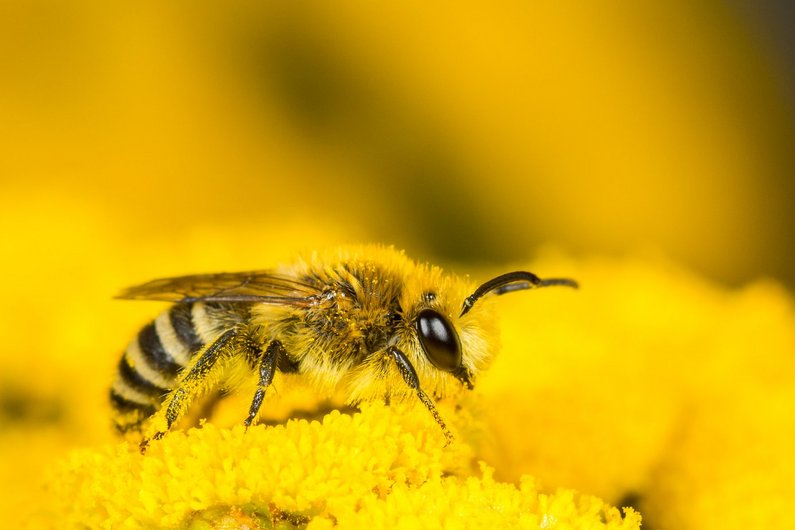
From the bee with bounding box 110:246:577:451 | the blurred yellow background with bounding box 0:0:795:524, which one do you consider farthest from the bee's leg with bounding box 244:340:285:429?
the blurred yellow background with bounding box 0:0:795:524

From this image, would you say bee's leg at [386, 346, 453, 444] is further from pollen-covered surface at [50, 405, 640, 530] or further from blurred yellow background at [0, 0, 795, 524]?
blurred yellow background at [0, 0, 795, 524]

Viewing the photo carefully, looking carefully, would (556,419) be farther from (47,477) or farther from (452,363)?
(47,477)

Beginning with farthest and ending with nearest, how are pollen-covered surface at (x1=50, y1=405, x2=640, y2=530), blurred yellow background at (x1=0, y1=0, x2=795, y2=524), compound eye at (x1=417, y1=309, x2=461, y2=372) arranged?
blurred yellow background at (x1=0, y1=0, x2=795, y2=524), compound eye at (x1=417, y1=309, x2=461, y2=372), pollen-covered surface at (x1=50, y1=405, x2=640, y2=530)

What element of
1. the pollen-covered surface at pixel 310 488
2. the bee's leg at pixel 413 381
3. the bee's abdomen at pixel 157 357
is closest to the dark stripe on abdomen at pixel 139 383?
the bee's abdomen at pixel 157 357

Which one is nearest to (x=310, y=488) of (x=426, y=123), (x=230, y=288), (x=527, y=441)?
(x=230, y=288)

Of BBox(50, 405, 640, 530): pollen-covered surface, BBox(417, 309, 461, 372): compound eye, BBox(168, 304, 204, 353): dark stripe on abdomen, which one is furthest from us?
BBox(168, 304, 204, 353): dark stripe on abdomen

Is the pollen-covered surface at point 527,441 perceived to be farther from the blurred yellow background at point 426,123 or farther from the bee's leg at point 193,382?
the blurred yellow background at point 426,123
